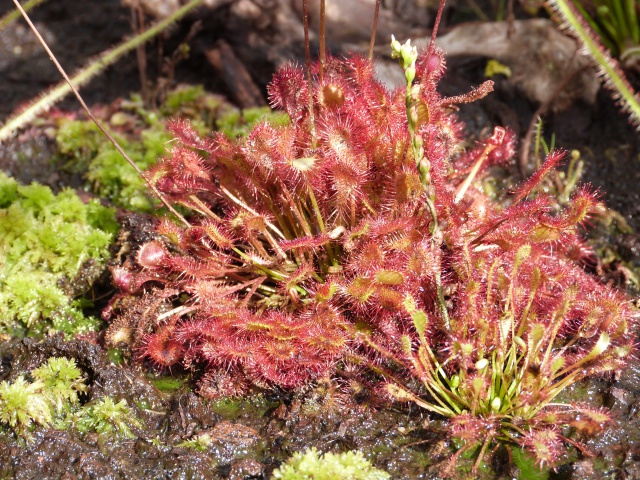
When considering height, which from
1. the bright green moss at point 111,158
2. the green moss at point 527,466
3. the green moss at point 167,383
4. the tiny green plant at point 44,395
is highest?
the bright green moss at point 111,158

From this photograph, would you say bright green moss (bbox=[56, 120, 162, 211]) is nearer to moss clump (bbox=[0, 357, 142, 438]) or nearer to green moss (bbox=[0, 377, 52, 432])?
moss clump (bbox=[0, 357, 142, 438])

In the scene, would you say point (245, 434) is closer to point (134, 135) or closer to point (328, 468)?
point (328, 468)

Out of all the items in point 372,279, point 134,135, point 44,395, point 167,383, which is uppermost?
point 372,279

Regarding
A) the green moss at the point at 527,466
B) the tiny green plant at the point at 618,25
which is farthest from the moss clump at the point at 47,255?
the tiny green plant at the point at 618,25

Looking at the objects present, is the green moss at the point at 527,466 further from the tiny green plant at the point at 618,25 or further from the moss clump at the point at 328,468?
the tiny green plant at the point at 618,25

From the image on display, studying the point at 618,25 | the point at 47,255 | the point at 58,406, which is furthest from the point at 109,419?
the point at 618,25

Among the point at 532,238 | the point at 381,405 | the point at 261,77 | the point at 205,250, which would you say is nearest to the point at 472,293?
the point at 532,238

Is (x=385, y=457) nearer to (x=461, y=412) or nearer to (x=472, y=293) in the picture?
(x=461, y=412)
